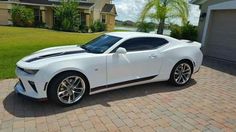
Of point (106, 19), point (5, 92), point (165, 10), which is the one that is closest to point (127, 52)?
point (5, 92)

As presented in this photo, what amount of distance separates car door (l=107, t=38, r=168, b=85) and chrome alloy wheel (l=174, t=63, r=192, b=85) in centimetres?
71

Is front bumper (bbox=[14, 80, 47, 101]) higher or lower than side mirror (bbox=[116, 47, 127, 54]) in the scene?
lower

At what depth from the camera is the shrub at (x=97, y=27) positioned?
2915 centimetres

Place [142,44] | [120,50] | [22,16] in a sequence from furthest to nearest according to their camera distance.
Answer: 1. [22,16]
2. [142,44]
3. [120,50]

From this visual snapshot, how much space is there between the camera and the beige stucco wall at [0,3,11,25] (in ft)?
95.3

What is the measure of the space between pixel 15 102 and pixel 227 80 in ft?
19.8

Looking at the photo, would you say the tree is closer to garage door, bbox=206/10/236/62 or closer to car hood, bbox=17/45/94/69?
garage door, bbox=206/10/236/62

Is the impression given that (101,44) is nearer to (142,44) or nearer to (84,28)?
(142,44)

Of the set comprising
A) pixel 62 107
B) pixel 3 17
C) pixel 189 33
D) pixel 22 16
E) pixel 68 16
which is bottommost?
pixel 62 107

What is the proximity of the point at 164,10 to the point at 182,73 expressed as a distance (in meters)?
17.3

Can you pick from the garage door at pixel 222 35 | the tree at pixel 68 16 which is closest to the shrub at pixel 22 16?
the tree at pixel 68 16

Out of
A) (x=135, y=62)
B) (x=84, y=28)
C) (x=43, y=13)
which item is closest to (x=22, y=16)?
(x=43, y=13)

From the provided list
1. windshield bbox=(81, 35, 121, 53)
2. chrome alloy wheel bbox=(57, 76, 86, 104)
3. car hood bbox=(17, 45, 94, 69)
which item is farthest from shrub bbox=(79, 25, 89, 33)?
chrome alloy wheel bbox=(57, 76, 86, 104)

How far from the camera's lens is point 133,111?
14.0 ft
